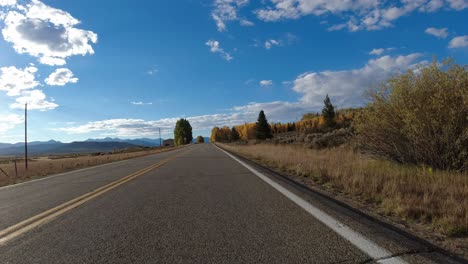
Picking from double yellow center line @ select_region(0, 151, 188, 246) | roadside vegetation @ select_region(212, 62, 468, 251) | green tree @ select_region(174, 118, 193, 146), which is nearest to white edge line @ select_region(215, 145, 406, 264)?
roadside vegetation @ select_region(212, 62, 468, 251)

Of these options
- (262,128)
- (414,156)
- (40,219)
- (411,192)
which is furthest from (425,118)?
(262,128)

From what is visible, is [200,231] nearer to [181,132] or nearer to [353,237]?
[353,237]

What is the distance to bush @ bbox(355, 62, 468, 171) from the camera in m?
10.1

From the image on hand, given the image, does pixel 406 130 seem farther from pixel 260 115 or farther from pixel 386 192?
pixel 260 115

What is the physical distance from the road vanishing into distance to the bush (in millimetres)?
4598

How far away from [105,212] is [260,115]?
97897 mm

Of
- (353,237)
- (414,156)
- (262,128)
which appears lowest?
(353,237)

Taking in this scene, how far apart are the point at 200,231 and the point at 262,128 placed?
3834 inches

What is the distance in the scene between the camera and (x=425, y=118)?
35.1ft

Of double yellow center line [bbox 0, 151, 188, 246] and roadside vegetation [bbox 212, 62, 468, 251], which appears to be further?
roadside vegetation [bbox 212, 62, 468, 251]

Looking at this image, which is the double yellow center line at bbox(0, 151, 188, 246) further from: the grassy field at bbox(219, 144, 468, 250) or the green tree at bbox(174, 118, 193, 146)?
the green tree at bbox(174, 118, 193, 146)

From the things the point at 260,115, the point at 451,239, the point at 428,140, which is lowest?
the point at 451,239

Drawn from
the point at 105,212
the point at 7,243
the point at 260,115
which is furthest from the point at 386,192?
the point at 260,115

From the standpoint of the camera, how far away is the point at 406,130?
1141 centimetres
